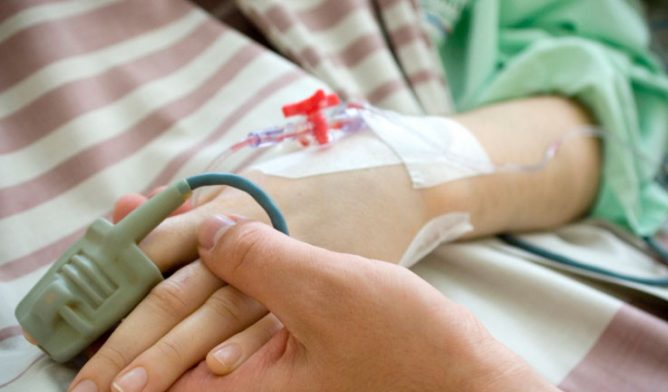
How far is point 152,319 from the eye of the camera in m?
0.55

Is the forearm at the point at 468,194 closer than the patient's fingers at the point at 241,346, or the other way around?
the patient's fingers at the point at 241,346

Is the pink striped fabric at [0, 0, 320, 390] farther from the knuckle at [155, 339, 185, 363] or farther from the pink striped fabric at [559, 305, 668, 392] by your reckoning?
the pink striped fabric at [559, 305, 668, 392]

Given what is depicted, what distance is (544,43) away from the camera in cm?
107

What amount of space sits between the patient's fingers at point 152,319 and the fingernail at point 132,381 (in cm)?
2

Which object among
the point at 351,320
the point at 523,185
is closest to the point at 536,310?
the point at 523,185

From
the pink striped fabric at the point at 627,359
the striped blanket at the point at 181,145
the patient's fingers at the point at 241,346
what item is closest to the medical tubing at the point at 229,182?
the patient's fingers at the point at 241,346

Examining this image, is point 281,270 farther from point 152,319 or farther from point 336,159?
point 336,159

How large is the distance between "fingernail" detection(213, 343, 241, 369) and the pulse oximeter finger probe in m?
0.10

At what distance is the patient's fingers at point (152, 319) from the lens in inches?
20.6

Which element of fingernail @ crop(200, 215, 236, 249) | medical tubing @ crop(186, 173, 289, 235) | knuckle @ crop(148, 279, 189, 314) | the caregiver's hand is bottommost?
the caregiver's hand

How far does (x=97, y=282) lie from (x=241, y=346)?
0.14 metres

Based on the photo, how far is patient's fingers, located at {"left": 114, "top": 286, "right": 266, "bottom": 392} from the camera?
1.68 ft

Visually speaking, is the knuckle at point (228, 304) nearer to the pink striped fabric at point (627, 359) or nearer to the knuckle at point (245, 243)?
the knuckle at point (245, 243)

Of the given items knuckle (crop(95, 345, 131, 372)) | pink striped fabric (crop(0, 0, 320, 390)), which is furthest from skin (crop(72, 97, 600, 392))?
pink striped fabric (crop(0, 0, 320, 390))
